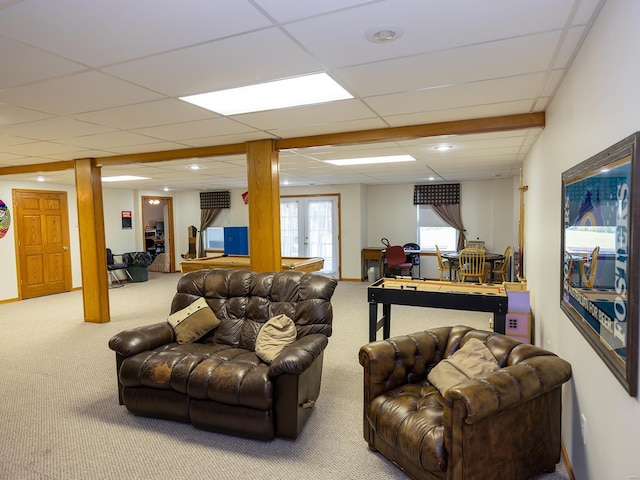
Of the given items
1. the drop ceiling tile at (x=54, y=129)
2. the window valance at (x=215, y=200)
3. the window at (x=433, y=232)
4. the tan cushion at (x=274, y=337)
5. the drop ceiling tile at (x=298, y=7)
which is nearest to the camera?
the drop ceiling tile at (x=298, y=7)

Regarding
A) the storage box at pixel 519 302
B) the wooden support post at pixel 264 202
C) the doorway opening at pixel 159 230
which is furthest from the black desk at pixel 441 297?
the doorway opening at pixel 159 230

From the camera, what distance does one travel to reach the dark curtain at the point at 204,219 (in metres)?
10.6

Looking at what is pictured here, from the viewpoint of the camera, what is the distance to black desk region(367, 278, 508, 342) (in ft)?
11.5

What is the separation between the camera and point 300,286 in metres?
3.25

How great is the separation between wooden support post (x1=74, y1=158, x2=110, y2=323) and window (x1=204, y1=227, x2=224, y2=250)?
5.14 meters

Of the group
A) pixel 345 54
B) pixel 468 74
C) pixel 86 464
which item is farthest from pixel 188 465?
pixel 468 74

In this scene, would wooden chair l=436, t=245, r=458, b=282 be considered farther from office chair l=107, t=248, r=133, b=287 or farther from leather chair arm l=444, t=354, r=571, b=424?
office chair l=107, t=248, r=133, b=287

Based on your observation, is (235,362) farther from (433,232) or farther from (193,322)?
(433,232)

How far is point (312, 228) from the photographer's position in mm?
9516

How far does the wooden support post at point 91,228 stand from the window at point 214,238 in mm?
5141

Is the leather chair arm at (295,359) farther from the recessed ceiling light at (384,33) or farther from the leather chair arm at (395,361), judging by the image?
the recessed ceiling light at (384,33)

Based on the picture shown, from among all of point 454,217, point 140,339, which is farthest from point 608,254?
point 454,217

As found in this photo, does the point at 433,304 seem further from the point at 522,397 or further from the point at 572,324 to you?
the point at 522,397

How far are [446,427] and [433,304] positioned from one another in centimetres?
189
